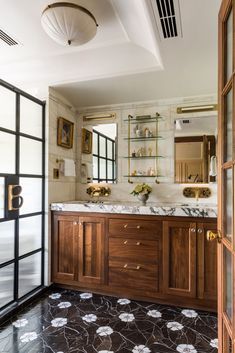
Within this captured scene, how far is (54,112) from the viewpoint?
9.55 feet

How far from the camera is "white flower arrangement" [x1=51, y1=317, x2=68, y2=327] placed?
2.08m

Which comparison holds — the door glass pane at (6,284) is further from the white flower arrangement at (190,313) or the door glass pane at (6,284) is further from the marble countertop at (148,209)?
the white flower arrangement at (190,313)

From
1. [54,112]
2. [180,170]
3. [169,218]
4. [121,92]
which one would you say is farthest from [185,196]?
[54,112]

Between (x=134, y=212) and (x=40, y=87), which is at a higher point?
(x=40, y=87)

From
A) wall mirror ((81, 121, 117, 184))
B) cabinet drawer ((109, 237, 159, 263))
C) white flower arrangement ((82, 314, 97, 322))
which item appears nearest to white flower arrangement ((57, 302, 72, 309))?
white flower arrangement ((82, 314, 97, 322))

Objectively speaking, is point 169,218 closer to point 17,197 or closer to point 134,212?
point 134,212

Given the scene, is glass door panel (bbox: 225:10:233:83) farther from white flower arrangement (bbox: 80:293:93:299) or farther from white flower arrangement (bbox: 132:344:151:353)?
white flower arrangement (bbox: 80:293:93:299)

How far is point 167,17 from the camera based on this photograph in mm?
1674

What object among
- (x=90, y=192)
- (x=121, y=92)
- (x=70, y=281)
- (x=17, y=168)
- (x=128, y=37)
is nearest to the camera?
(x=128, y=37)

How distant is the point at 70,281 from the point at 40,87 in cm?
A: 229

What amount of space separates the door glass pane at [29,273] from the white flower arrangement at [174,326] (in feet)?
4.87

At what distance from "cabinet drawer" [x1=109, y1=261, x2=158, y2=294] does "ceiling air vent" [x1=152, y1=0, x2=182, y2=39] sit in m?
2.11

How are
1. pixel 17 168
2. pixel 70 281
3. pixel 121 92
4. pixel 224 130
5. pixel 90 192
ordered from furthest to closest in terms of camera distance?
pixel 90 192 → pixel 121 92 → pixel 70 281 → pixel 17 168 → pixel 224 130

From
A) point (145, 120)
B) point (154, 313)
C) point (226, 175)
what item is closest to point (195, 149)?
point (145, 120)
